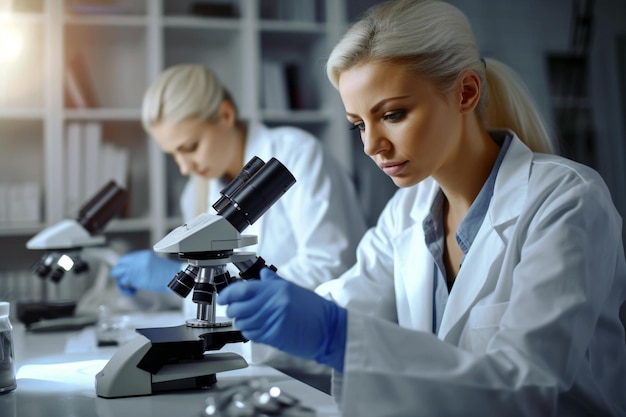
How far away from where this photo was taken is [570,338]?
3.13 feet

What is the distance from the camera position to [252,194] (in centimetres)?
110

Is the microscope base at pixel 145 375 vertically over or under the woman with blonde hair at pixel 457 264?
under

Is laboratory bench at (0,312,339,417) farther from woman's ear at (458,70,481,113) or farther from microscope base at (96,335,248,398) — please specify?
woman's ear at (458,70,481,113)

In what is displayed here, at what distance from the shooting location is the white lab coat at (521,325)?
3.00 feet

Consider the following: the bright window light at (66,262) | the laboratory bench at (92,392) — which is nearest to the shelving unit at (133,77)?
the bright window light at (66,262)

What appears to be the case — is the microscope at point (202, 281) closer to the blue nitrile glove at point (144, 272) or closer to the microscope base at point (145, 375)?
the microscope base at point (145, 375)

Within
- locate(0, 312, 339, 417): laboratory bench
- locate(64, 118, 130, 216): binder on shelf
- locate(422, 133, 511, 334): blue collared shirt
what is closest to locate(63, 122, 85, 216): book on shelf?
locate(64, 118, 130, 216): binder on shelf

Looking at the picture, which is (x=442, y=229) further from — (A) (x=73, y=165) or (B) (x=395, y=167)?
(A) (x=73, y=165)

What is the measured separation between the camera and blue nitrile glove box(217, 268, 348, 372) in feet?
3.08

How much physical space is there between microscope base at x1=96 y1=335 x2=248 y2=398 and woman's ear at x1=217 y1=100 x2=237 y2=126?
132 cm

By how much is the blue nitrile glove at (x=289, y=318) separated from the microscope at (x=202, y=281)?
13cm

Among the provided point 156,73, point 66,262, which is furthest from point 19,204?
point 66,262

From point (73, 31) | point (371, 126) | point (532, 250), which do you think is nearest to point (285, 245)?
point (371, 126)

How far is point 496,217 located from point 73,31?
98.6 inches
